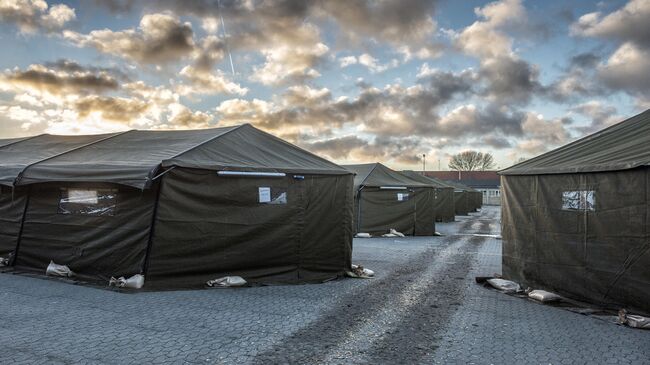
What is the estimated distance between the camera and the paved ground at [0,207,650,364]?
4.21m

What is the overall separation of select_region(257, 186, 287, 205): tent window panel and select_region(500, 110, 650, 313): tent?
13.9ft

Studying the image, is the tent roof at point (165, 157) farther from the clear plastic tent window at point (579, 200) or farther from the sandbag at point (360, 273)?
the clear plastic tent window at point (579, 200)

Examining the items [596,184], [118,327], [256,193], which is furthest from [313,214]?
[596,184]

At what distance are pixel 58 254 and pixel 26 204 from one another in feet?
4.91

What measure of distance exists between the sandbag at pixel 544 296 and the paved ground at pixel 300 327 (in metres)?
0.22

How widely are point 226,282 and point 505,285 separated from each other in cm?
474

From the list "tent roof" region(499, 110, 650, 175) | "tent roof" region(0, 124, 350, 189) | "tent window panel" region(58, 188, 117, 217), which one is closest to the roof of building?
"tent roof" region(499, 110, 650, 175)

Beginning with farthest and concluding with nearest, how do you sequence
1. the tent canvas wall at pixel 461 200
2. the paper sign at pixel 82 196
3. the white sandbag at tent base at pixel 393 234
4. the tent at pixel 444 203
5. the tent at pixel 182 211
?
the tent canvas wall at pixel 461 200, the tent at pixel 444 203, the white sandbag at tent base at pixel 393 234, the paper sign at pixel 82 196, the tent at pixel 182 211

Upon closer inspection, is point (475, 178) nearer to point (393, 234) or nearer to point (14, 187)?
point (393, 234)

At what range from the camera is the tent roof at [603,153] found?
5941mm

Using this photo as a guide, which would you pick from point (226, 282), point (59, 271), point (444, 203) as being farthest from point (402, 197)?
point (59, 271)

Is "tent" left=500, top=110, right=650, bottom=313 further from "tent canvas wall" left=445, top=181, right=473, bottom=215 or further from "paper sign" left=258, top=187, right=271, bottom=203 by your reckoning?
"tent canvas wall" left=445, top=181, right=473, bottom=215

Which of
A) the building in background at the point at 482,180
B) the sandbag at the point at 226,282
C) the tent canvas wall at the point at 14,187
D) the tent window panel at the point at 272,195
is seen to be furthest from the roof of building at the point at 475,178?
the sandbag at the point at 226,282

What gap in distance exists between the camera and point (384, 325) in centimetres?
529
